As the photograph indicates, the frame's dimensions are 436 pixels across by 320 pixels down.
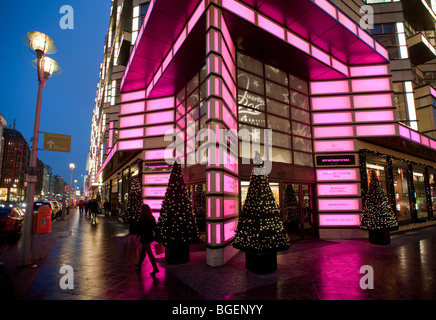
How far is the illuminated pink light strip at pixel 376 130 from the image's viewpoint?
1241cm

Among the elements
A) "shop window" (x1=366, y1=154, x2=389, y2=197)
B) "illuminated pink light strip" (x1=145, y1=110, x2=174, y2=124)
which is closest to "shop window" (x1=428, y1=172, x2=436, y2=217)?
"shop window" (x1=366, y1=154, x2=389, y2=197)

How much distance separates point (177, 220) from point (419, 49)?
22755 millimetres

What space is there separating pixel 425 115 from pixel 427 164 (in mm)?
3791

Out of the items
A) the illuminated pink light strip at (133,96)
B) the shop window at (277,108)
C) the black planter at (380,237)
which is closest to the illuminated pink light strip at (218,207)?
the shop window at (277,108)

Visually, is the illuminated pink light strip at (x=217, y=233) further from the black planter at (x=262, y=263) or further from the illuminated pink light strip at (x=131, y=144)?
the illuminated pink light strip at (x=131, y=144)

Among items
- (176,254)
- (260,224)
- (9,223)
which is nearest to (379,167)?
(260,224)

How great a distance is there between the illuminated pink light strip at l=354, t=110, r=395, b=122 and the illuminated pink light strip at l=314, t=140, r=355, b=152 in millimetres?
1362

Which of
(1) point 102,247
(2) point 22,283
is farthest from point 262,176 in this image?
(1) point 102,247

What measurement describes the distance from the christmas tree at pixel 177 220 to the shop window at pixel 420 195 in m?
16.9

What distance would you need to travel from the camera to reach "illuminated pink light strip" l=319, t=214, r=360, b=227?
459 inches

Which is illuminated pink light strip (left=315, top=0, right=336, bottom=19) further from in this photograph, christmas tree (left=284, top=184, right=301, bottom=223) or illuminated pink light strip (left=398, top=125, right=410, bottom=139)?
christmas tree (left=284, top=184, right=301, bottom=223)

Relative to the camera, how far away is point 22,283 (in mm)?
5789

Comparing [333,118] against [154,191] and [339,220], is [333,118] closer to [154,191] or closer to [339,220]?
[339,220]
